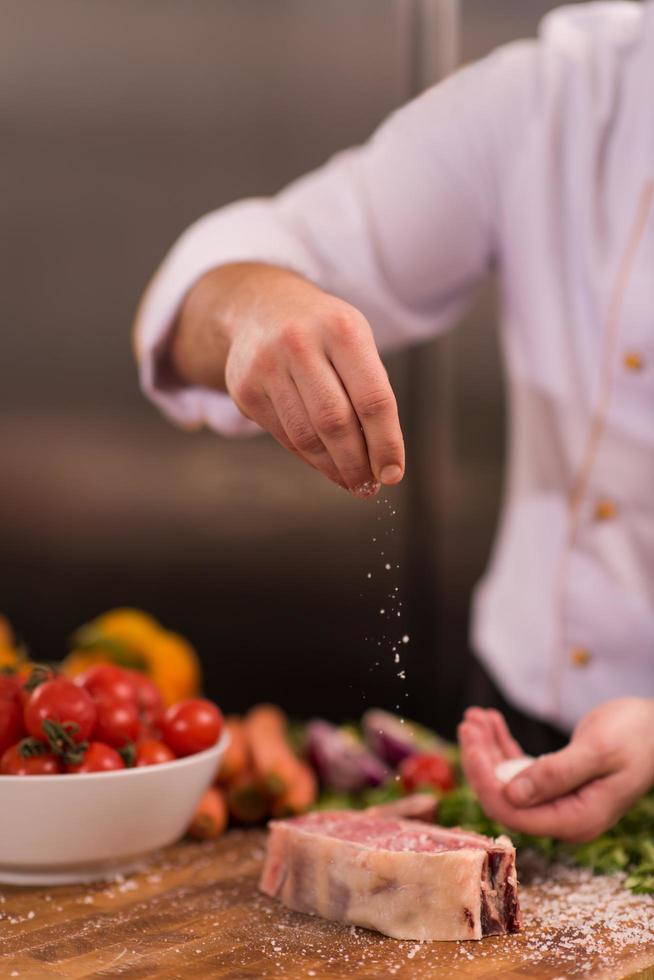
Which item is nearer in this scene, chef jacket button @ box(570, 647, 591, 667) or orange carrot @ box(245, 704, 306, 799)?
orange carrot @ box(245, 704, 306, 799)

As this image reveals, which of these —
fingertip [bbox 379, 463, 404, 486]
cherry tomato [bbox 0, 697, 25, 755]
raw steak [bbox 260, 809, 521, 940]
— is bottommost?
raw steak [bbox 260, 809, 521, 940]

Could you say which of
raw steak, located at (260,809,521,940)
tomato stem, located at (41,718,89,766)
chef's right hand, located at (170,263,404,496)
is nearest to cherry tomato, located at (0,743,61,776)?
tomato stem, located at (41,718,89,766)

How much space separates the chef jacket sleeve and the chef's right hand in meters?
0.35

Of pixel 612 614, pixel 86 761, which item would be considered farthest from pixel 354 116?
pixel 86 761

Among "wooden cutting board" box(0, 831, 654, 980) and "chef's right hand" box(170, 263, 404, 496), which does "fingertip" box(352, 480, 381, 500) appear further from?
Answer: "wooden cutting board" box(0, 831, 654, 980)

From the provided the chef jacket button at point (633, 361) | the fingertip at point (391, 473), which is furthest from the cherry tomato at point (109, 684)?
the chef jacket button at point (633, 361)

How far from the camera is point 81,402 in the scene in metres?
2.27

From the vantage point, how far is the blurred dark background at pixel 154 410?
2207mm

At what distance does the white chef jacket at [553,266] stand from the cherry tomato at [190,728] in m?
0.31

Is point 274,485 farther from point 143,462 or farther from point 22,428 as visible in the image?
point 22,428

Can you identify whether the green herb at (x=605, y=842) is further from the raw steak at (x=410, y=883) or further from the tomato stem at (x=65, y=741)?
the tomato stem at (x=65, y=741)

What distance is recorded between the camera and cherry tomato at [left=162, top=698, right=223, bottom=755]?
1144 millimetres

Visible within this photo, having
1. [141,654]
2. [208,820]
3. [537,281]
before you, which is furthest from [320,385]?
[141,654]

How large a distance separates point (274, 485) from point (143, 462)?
0.26m
